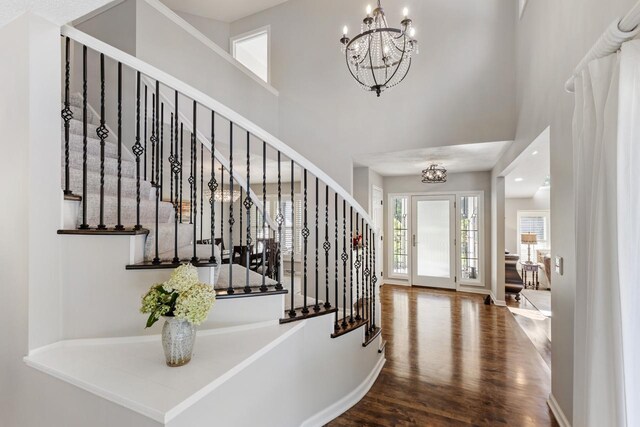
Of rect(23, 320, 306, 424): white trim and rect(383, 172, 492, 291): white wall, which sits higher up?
rect(383, 172, 492, 291): white wall

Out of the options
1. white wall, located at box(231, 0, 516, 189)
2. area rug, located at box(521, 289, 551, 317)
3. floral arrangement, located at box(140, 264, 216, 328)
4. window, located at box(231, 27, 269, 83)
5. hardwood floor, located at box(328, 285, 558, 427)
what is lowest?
area rug, located at box(521, 289, 551, 317)

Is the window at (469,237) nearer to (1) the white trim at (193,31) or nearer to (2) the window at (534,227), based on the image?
(2) the window at (534,227)

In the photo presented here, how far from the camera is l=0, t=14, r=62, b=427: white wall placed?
4.59ft

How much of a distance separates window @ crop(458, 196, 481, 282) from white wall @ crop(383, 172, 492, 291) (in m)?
0.15

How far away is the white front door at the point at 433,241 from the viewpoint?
620cm

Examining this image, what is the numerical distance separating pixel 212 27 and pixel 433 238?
6.19 meters

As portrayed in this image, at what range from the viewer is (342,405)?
2.22 m

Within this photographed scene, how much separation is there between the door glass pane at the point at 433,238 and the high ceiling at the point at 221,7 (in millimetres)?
4978

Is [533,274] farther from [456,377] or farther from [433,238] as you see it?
[456,377]

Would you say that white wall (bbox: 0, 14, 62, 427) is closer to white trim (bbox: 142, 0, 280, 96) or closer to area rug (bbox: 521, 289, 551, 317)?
white trim (bbox: 142, 0, 280, 96)

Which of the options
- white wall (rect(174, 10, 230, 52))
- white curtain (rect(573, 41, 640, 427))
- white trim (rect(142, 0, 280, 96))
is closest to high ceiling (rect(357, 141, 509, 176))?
white trim (rect(142, 0, 280, 96))

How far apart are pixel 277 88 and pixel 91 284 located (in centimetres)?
444

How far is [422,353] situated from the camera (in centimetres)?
318

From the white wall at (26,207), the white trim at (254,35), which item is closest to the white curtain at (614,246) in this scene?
the white wall at (26,207)
